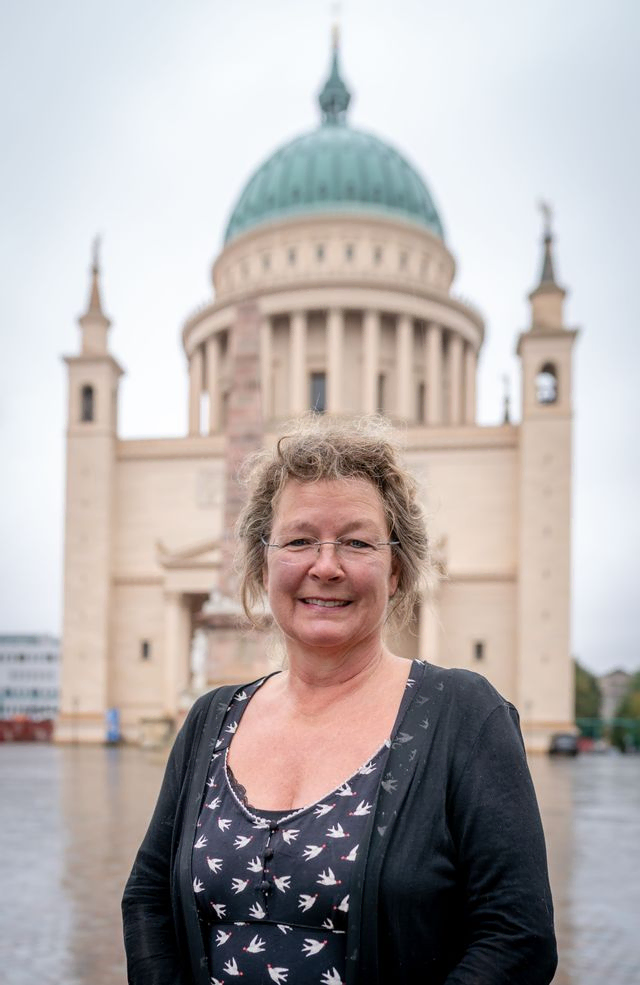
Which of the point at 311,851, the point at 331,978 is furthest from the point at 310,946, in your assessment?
the point at 311,851

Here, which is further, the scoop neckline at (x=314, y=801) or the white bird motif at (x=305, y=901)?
the scoop neckline at (x=314, y=801)

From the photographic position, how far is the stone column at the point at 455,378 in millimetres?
64750

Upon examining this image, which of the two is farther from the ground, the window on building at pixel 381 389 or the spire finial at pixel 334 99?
the spire finial at pixel 334 99

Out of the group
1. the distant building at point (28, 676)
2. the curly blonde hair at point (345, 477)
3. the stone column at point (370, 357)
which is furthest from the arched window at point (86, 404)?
the distant building at point (28, 676)

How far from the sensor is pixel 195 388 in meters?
67.4

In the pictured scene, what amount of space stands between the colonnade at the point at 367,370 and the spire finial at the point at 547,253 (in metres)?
11.0

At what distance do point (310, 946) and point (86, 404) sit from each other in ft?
171

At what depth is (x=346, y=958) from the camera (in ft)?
7.43

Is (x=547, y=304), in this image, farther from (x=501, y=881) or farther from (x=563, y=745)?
(x=501, y=881)

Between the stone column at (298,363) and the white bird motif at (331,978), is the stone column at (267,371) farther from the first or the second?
the white bird motif at (331,978)

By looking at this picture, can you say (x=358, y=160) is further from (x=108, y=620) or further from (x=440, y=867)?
(x=440, y=867)

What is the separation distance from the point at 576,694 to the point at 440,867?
3348 inches

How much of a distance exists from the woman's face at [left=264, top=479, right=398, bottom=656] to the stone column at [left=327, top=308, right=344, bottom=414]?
192ft

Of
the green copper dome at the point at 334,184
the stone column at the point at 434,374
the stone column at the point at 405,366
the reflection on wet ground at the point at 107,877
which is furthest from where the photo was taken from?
the green copper dome at the point at 334,184
